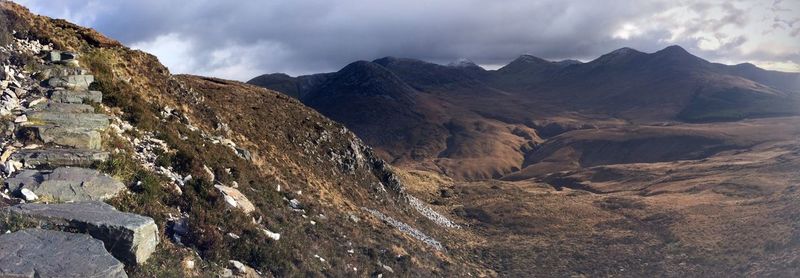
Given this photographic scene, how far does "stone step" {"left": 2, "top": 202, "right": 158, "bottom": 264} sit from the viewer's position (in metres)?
10.5

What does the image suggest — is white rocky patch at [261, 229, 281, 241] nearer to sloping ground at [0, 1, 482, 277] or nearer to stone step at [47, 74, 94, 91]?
sloping ground at [0, 1, 482, 277]

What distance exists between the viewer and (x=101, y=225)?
10.6 m

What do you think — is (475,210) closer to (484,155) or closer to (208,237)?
(208,237)

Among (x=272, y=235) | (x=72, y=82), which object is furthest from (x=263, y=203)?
(x=72, y=82)

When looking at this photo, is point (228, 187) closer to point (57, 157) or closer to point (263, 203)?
point (263, 203)

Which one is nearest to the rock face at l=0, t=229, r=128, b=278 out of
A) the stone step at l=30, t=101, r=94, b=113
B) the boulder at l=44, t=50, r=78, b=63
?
the stone step at l=30, t=101, r=94, b=113

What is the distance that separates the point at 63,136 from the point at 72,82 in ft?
17.2

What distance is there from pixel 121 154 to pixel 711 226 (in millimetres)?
45344

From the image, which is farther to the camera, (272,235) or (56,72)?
(56,72)

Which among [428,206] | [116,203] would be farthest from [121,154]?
[428,206]

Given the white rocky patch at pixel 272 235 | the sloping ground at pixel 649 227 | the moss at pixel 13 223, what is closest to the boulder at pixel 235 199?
the white rocky patch at pixel 272 235

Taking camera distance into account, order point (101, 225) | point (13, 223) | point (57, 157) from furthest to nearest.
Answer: point (57, 157)
point (101, 225)
point (13, 223)

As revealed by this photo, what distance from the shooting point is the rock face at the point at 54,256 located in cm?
892

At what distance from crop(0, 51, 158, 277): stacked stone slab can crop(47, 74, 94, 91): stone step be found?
2.03 feet
